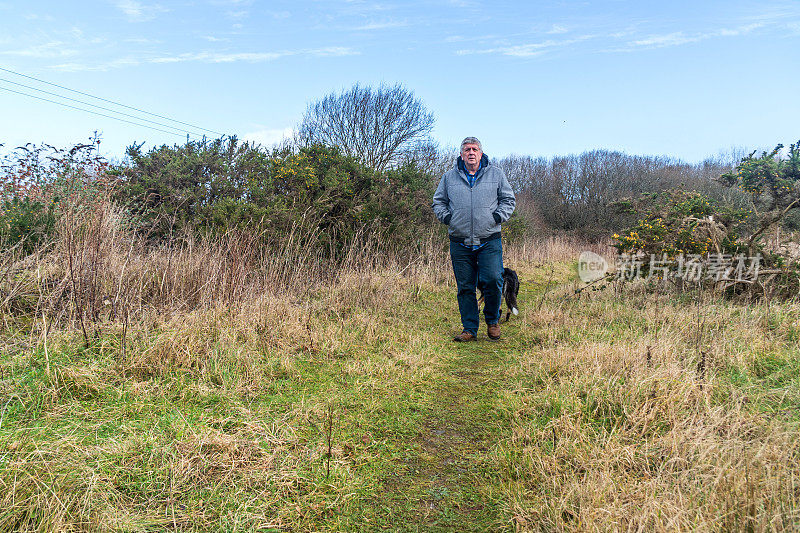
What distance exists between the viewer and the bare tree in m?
23.2

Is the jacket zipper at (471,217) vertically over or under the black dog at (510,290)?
over

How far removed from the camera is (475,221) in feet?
16.8

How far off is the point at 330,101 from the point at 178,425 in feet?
78.0

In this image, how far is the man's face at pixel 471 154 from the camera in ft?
16.9

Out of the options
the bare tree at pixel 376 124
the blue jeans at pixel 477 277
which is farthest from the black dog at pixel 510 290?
the bare tree at pixel 376 124

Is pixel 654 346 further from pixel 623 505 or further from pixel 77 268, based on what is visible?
pixel 77 268

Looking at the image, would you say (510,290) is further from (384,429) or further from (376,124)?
(376,124)

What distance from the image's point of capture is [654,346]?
366 cm

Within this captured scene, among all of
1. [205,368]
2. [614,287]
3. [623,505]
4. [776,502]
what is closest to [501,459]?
[623,505]

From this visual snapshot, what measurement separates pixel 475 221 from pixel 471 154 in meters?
0.73

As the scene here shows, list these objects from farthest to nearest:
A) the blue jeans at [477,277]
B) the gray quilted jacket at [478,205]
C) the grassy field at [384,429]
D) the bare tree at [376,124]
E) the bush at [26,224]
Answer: the bare tree at [376,124] → the bush at [26,224] → the blue jeans at [477,277] → the gray quilted jacket at [478,205] → the grassy field at [384,429]

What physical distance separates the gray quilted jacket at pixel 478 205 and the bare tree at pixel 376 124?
58.5ft

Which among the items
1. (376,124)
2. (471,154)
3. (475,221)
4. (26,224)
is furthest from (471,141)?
(376,124)

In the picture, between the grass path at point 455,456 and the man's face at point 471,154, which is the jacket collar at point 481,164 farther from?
the grass path at point 455,456
